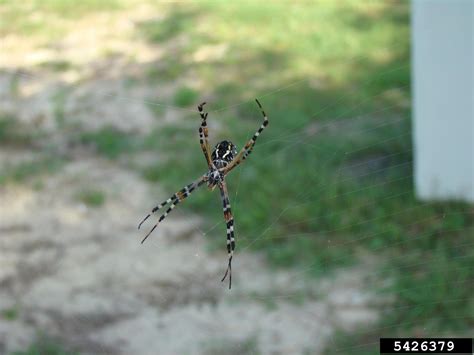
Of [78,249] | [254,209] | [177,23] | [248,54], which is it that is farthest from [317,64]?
[78,249]

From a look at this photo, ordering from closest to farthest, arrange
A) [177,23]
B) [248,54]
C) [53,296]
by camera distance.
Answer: [53,296]
[248,54]
[177,23]

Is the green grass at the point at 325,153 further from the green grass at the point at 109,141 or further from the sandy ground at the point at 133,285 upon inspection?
the green grass at the point at 109,141

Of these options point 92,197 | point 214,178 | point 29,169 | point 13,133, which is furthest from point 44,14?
point 214,178

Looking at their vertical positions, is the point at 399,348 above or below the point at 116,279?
below

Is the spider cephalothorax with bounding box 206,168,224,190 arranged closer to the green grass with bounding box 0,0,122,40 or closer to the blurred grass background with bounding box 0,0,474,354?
the blurred grass background with bounding box 0,0,474,354

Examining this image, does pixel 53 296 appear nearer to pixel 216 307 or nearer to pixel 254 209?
pixel 216 307

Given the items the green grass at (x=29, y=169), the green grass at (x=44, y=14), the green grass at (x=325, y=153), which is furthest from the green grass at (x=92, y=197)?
the green grass at (x=44, y=14)

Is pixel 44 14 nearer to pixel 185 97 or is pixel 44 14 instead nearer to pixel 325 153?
pixel 185 97
